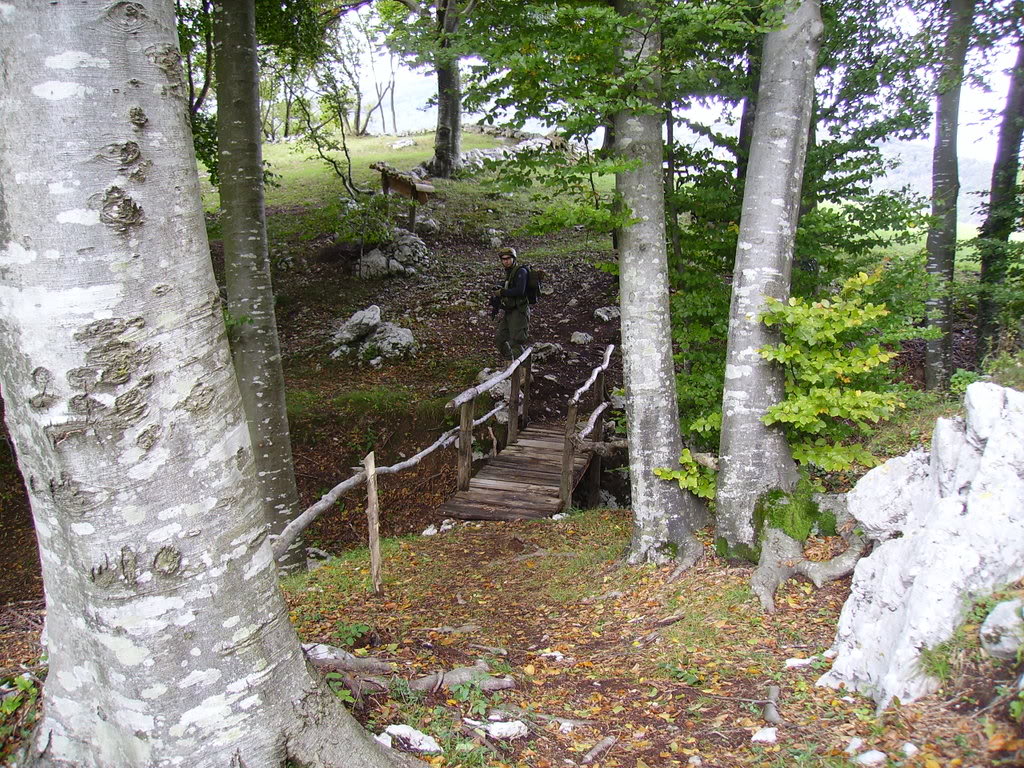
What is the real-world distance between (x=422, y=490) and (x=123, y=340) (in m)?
7.76

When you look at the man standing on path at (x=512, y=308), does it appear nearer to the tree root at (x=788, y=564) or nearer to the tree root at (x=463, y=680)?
the tree root at (x=788, y=564)

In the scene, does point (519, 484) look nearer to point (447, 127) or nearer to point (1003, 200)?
point (1003, 200)

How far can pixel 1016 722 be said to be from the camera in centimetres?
220

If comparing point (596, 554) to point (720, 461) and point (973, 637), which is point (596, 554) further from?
point (973, 637)

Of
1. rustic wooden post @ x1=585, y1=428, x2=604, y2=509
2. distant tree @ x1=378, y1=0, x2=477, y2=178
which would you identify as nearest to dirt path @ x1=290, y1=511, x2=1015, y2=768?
rustic wooden post @ x1=585, y1=428, x2=604, y2=509

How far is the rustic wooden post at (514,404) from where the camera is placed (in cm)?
995

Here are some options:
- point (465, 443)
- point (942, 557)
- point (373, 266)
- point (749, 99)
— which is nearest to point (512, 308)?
point (465, 443)

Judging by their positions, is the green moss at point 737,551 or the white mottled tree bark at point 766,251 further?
the green moss at point 737,551

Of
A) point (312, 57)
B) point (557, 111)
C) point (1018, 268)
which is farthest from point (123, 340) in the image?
point (1018, 268)

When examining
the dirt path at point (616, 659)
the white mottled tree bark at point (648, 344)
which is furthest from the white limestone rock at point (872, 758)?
the white mottled tree bark at point (648, 344)

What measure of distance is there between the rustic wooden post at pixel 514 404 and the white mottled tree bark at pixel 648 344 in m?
4.65

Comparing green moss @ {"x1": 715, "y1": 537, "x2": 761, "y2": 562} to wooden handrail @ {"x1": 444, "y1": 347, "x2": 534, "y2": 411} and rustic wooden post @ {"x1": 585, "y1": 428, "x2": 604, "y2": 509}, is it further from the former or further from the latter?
rustic wooden post @ {"x1": 585, "y1": 428, "x2": 604, "y2": 509}

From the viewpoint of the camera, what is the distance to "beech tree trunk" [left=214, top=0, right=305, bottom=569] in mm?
6262

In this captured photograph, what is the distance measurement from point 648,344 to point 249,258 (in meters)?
4.01
